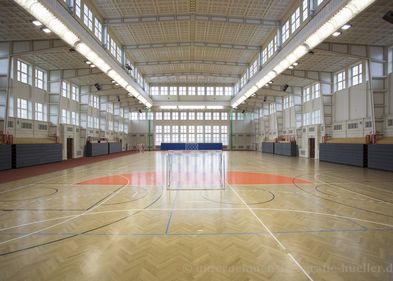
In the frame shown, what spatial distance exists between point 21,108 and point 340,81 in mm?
28176

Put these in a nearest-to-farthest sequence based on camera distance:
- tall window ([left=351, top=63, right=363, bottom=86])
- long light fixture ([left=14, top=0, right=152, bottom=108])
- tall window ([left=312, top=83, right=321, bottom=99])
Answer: long light fixture ([left=14, top=0, right=152, bottom=108]) < tall window ([left=351, top=63, right=363, bottom=86]) < tall window ([left=312, top=83, right=321, bottom=99])

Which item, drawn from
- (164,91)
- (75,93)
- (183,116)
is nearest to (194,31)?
(75,93)

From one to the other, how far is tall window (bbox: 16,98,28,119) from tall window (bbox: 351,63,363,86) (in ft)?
91.4

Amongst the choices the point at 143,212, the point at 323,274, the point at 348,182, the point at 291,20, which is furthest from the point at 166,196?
the point at 291,20

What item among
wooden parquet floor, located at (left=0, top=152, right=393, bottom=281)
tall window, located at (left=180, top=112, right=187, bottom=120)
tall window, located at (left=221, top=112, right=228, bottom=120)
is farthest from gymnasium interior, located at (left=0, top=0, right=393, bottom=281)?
tall window, located at (left=221, top=112, right=228, bottom=120)

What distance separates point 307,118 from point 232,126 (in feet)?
66.1

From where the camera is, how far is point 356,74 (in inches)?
763

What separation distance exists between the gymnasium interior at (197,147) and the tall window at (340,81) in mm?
320

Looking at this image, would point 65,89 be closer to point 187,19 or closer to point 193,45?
point 193,45

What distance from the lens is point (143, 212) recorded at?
6117 millimetres

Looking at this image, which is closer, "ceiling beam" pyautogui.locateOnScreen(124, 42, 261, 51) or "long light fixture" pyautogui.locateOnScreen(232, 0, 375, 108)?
"long light fixture" pyautogui.locateOnScreen(232, 0, 375, 108)

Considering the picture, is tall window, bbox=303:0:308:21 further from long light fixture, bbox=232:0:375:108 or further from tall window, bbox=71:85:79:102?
tall window, bbox=71:85:79:102

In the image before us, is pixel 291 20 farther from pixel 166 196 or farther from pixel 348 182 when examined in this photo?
pixel 166 196

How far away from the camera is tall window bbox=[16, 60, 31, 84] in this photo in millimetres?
17972
